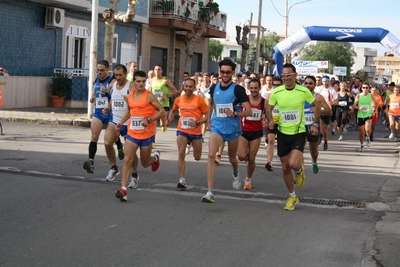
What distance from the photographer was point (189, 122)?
9.76m

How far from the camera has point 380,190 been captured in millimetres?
10703

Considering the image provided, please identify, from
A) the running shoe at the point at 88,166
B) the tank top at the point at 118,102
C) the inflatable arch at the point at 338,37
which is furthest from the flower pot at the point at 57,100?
the tank top at the point at 118,102

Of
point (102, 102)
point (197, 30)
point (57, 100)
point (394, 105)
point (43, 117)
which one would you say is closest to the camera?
point (102, 102)

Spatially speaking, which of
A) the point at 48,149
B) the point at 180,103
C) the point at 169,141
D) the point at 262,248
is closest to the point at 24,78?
the point at 169,141

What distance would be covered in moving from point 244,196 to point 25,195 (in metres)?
3.09

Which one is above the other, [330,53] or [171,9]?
[330,53]

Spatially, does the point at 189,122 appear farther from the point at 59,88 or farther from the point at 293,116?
the point at 59,88

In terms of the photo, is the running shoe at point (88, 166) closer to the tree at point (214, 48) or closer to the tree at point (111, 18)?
the tree at point (111, 18)

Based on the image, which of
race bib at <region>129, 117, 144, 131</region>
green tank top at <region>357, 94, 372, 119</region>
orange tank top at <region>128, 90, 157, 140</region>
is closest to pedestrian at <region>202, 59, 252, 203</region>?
orange tank top at <region>128, 90, 157, 140</region>

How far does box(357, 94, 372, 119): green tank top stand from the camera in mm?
17047

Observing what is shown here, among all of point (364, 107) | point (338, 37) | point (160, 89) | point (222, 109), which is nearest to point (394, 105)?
point (364, 107)

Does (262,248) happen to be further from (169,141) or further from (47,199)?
(169,141)

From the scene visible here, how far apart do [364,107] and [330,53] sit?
264ft

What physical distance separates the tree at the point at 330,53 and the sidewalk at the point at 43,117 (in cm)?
7605
